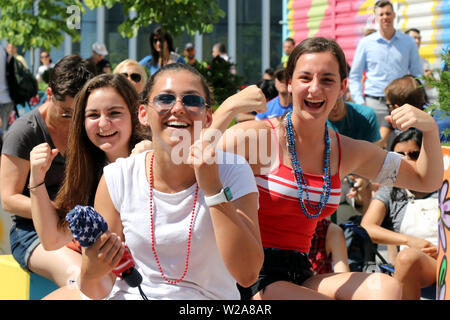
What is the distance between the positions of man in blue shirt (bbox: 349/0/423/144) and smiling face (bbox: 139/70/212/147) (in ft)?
19.7

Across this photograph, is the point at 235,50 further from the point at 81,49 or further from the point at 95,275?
the point at 95,275

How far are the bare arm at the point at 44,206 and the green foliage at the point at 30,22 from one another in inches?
438

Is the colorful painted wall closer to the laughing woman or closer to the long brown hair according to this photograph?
the laughing woman

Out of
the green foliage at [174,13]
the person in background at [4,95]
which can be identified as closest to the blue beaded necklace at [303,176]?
the person in background at [4,95]

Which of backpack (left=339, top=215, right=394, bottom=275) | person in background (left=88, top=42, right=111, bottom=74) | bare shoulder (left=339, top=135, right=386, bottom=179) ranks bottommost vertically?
backpack (left=339, top=215, right=394, bottom=275)

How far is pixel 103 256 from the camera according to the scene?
2355mm

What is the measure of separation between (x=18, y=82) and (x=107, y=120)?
18.9 ft

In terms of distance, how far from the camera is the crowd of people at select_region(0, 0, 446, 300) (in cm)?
264

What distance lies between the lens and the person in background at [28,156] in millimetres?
3865

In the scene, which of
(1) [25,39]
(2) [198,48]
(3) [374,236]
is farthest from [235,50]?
(3) [374,236]

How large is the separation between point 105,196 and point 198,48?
1929 centimetres

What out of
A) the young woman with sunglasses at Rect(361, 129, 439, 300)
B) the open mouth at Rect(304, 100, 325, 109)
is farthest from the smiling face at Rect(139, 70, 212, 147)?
the young woman with sunglasses at Rect(361, 129, 439, 300)

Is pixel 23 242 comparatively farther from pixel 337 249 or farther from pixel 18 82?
pixel 18 82

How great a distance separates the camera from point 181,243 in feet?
8.76
